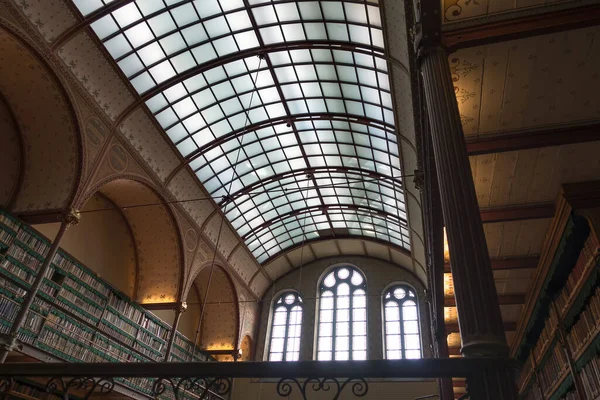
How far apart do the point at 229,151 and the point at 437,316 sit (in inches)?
372

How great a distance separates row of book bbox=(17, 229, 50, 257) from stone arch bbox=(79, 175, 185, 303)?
349cm

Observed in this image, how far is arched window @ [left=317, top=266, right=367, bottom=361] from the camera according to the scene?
66.4ft

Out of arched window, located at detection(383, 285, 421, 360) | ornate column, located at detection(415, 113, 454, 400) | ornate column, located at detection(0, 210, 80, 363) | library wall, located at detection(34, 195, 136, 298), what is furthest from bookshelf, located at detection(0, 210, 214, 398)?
arched window, located at detection(383, 285, 421, 360)

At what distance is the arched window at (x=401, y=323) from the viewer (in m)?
19.6

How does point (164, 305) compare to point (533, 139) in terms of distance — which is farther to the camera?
point (164, 305)

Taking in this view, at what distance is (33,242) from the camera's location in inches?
439

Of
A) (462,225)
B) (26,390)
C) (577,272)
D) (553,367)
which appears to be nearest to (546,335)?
(553,367)

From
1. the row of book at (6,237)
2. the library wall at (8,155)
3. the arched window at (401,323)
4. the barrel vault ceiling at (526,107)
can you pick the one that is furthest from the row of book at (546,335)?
the library wall at (8,155)

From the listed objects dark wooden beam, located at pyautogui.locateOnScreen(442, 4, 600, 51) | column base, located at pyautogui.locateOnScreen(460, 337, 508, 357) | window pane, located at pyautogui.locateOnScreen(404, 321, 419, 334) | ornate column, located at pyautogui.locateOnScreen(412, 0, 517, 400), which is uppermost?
window pane, located at pyautogui.locateOnScreen(404, 321, 419, 334)

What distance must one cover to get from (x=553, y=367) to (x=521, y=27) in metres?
7.04

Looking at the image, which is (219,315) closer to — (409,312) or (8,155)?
(409,312)

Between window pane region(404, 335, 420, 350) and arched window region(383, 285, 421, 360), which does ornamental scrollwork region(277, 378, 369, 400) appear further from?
window pane region(404, 335, 420, 350)

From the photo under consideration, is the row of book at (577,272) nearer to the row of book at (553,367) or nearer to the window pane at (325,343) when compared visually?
the row of book at (553,367)

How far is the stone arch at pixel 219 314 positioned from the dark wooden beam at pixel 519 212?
13664mm
